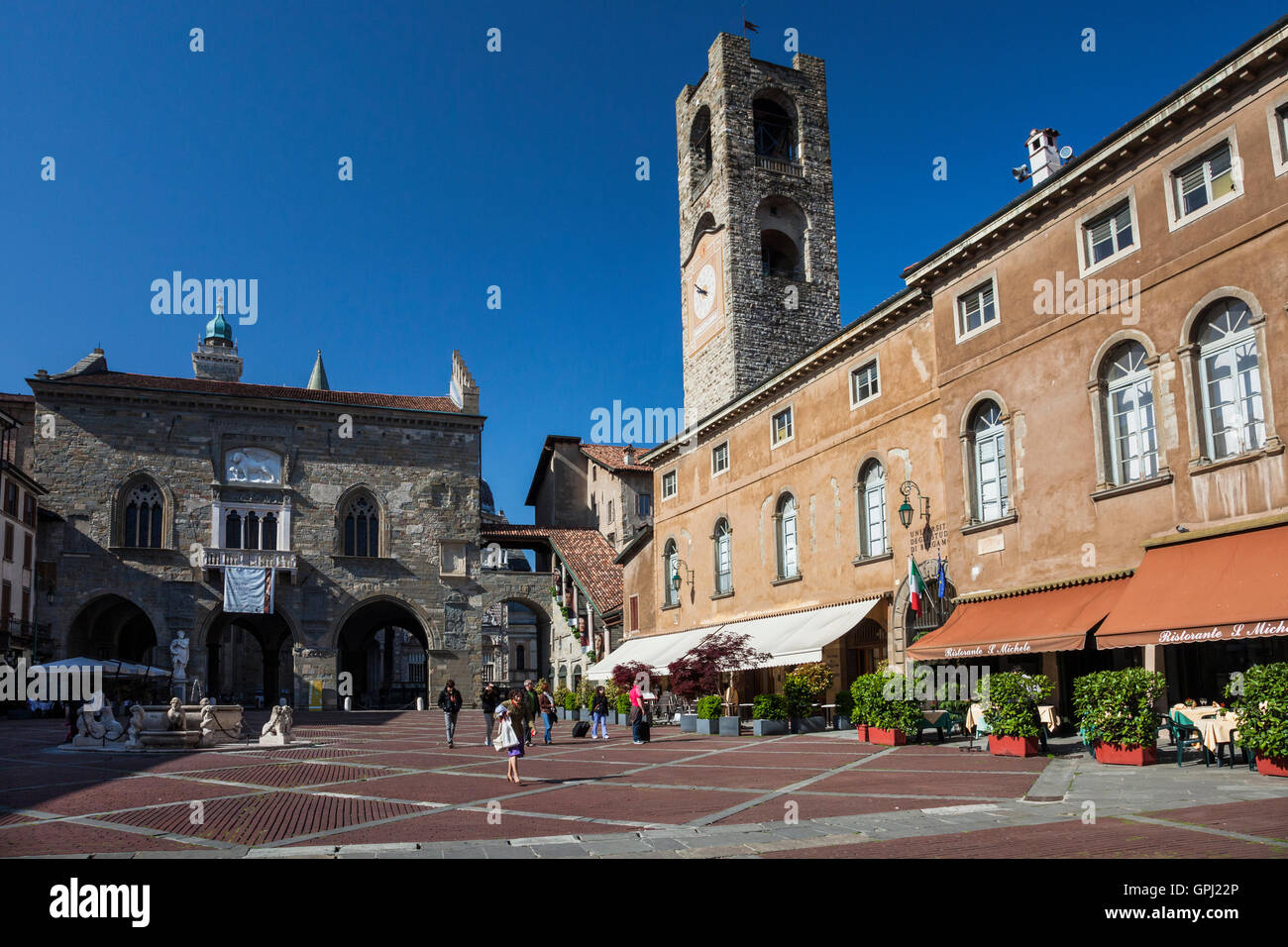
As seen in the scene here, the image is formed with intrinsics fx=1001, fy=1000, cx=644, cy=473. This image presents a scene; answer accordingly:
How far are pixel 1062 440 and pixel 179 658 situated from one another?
36615mm

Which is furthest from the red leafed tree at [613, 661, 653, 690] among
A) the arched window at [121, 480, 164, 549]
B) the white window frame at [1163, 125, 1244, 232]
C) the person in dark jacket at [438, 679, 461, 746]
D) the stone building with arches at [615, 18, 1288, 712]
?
the arched window at [121, 480, 164, 549]

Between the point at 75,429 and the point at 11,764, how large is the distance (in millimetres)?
29017

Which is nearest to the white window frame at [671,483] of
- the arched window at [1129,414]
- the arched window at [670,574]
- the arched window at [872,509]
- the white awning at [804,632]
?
the arched window at [670,574]

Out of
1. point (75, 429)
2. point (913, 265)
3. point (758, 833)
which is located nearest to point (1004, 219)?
point (913, 265)

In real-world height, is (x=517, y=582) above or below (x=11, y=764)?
above

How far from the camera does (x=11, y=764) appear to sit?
17734 millimetres

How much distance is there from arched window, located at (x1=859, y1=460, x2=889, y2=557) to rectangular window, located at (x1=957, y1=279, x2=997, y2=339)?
384cm

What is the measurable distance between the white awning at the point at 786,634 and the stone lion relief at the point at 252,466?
21.2 m

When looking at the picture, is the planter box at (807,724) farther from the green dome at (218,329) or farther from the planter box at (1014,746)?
the green dome at (218,329)

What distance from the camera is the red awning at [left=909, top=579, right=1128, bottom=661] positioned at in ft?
50.9

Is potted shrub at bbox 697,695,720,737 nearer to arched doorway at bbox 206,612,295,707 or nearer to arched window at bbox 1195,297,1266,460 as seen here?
arched window at bbox 1195,297,1266,460

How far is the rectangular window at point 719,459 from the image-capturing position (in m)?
30.2

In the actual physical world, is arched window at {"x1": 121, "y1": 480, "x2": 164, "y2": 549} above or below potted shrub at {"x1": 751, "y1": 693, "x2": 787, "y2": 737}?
above
